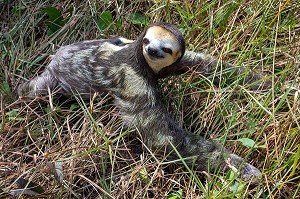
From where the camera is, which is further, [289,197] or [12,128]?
[12,128]

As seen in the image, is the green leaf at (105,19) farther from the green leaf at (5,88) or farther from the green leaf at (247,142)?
the green leaf at (247,142)

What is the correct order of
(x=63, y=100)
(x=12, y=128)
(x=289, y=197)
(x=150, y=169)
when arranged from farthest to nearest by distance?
1. (x=63, y=100)
2. (x=12, y=128)
3. (x=150, y=169)
4. (x=289, y=197)

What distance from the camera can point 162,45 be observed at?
4047 millimetres

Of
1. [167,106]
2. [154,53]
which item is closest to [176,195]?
[167,106]

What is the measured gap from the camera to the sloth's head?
13.3ft

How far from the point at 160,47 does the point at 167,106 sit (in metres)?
0.76

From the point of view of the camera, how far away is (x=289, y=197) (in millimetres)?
3830

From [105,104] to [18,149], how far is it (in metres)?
0.82

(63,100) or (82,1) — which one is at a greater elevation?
(82,1)

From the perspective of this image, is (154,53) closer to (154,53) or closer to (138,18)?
(154,53)

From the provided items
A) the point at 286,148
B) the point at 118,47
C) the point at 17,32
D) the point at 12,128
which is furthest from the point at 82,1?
the point at 286,148

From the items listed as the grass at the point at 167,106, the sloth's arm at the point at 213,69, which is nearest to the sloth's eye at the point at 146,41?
the sloth's arm at the point at 213,69

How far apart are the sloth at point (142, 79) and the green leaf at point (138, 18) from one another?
46 centimetres

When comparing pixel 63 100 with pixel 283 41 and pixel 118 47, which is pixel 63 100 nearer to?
pixel 118 47
